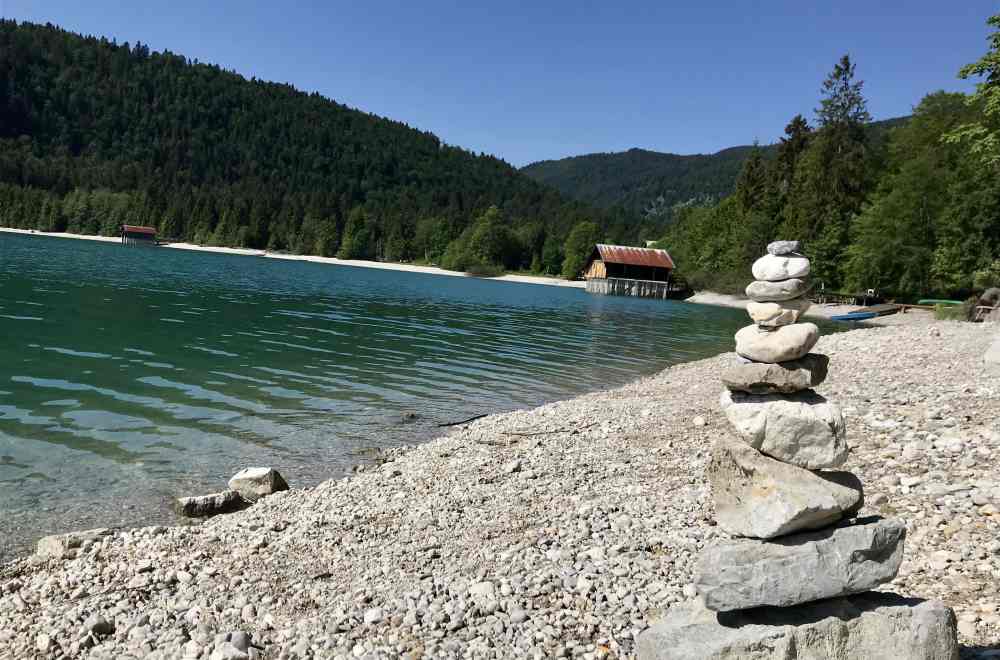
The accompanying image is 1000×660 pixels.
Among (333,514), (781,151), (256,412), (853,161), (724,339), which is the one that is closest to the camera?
(333,514)

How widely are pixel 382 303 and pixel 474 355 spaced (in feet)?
89.8

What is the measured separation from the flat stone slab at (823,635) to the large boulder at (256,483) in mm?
6891

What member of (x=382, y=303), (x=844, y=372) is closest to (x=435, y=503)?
(x=844, y=372)

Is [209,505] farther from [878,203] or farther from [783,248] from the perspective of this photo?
[878,203]

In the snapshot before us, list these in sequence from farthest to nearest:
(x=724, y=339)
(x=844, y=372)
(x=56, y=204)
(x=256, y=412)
A: 1. (x=56, y=204)
2. (x=724, y=339)
3. (x=844, y=372)
4. (x=256, y=412)

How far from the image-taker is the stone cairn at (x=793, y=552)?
4.24m

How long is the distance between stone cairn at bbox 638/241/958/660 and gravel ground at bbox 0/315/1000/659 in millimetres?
732

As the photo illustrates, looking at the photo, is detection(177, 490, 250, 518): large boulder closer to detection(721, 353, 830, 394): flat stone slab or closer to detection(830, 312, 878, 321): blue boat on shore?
detection(721, 353, 830, 394): flat stone slab

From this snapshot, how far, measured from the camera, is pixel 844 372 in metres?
17.0

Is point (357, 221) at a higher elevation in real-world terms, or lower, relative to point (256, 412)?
higher

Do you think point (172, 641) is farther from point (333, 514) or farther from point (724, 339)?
point (724, 339)

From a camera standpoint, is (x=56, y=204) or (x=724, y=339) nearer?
(x=724, y=339)

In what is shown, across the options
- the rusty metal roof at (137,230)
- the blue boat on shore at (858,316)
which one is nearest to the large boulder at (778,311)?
the blue boat on shore at (858,316)

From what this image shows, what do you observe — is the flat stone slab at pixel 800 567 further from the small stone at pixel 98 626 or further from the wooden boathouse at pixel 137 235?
the wooden boathouse at pixel 137 235
